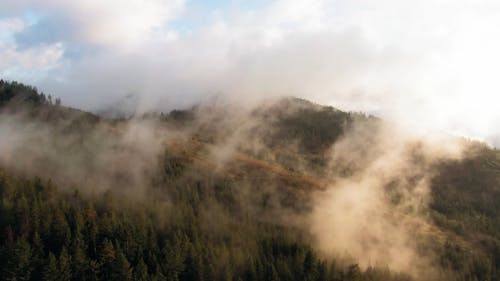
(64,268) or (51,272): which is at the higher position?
(64,268)

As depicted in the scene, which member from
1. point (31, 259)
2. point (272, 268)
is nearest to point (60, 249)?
point (31, 259)

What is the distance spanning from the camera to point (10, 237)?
564 feet

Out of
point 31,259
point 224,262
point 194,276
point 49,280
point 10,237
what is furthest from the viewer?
point 224,262

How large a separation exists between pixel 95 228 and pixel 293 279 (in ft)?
297

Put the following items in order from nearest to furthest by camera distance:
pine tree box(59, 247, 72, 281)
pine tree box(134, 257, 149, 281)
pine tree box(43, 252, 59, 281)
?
pine tree box(43, 252, 59, 281) < pine tree box(59, 247, 72, 281) < pine tree box(134, 257, 149, 281)

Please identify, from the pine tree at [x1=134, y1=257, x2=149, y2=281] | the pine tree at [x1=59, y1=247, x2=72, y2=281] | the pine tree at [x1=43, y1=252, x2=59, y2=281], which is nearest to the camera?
the pine tree at [x1=43, y1=252, x2=59, y2=281]

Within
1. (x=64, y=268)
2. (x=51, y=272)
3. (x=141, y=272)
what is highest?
(x=64, y=268)

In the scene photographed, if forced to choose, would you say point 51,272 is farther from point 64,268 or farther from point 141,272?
point 141,272

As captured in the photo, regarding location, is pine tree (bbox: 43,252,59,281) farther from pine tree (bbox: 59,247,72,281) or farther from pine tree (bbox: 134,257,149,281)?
pine tree (bbox: 134,257,149,281)

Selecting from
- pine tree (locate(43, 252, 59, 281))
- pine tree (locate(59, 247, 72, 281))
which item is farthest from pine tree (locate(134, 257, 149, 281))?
pine tree (locate(43, 252, 59, 281))

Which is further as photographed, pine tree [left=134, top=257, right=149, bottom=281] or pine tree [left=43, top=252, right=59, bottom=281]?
pine tree [left=134, top=257, right=149, bottom=281]

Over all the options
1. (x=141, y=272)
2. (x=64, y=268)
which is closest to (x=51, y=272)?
(x=64, y=268)

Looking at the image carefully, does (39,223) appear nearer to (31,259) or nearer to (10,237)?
(10,237)

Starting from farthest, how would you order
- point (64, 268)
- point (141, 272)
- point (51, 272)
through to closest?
point (141, 272) < point (64, 268) < point (51, 272)
